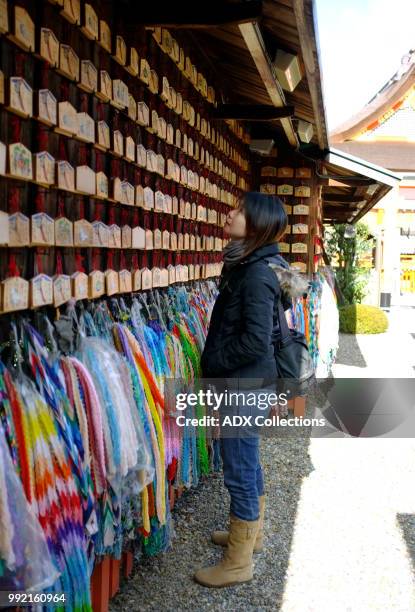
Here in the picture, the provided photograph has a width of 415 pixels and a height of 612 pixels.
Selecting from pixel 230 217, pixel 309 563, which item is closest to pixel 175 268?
pixel 230 217

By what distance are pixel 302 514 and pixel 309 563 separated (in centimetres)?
53

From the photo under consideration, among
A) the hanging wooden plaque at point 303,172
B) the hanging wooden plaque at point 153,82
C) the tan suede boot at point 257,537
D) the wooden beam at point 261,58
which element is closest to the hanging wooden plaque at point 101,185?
the hanging wooden plaque at point 153,82

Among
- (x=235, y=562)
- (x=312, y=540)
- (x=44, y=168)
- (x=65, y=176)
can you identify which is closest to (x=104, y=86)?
(x=65, y=176)

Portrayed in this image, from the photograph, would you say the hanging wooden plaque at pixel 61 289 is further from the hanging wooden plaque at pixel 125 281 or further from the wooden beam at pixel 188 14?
the wooden beam at pixel 188 14

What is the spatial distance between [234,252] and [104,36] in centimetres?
87

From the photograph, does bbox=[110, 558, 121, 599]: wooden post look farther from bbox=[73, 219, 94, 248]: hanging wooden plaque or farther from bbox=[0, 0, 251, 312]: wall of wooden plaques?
bbox=[73, 219, 94, 248]: hanging wooden plaque

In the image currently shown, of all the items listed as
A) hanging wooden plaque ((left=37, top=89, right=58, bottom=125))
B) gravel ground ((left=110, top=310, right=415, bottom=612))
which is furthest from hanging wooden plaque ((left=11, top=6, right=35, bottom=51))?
gravel ground ((left=110, top=310, right=415, bottom=612))

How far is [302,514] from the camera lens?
3408 millimetres

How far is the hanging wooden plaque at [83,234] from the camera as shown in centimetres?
220

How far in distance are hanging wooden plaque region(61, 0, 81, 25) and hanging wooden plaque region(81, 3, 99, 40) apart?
0.04 m

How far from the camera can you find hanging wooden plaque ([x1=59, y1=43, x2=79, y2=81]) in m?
2.00

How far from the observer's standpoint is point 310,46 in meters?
2.79

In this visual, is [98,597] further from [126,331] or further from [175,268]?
[175,268]

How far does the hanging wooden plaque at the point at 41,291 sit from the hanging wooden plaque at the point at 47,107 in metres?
0.44
